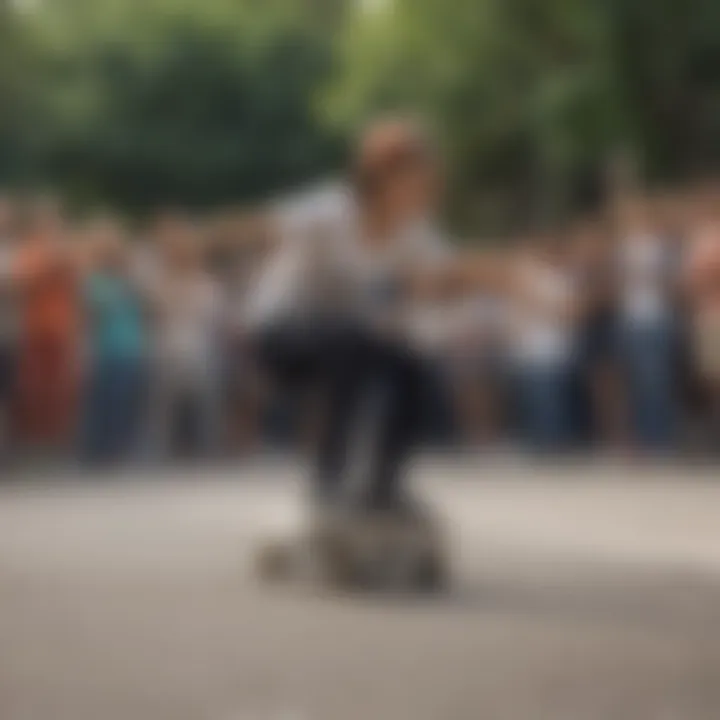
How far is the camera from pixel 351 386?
6328 mm

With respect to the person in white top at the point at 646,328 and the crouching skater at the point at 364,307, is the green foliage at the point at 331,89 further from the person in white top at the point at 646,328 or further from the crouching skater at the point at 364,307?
the crouching skater at the point at 364,307

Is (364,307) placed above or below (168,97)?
below

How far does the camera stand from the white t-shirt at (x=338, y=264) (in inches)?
239

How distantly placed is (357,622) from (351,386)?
1.01 metres

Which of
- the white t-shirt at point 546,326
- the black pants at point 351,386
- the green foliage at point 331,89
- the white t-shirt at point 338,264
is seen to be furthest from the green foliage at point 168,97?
the white t-shirt at point 338,264

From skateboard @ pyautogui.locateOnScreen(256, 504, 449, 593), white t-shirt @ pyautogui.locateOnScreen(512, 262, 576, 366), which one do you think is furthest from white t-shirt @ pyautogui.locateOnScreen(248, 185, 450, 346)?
white t-shirt @ pyautogui.locateOnScreen(512, 262, 576, 366)

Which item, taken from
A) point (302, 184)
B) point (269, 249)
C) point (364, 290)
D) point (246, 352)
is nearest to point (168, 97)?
point (246, 352)

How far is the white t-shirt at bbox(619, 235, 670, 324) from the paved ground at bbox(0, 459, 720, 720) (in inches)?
89.1

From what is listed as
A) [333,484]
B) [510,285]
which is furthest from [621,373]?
[333,484]

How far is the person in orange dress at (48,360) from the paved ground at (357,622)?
77.0 inches

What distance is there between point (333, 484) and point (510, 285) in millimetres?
1043

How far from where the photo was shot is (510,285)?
278 inches

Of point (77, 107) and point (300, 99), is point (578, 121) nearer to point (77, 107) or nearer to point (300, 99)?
point (300, 99)

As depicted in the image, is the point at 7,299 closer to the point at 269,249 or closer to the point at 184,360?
the point at 184,360
